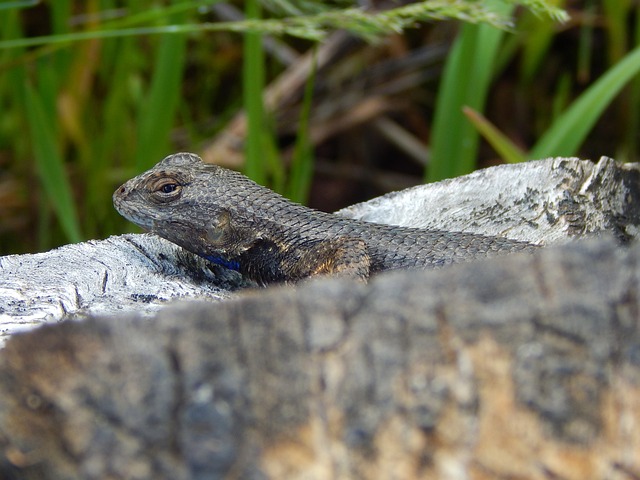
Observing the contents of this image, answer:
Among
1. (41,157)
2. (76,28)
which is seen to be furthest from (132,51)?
(41,157)

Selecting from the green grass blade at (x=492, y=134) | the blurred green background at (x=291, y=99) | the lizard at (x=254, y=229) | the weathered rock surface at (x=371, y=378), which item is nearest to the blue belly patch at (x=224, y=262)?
the lizard at (x=254, y=229)

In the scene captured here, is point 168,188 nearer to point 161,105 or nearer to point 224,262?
point 224,262

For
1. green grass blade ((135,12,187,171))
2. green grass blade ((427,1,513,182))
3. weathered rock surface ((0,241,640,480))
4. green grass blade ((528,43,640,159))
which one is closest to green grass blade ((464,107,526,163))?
green grass blade ((528,43,640,159))

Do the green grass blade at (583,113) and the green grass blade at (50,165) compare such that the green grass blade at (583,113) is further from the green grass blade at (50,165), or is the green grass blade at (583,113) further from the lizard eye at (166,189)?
the green grass blade at (50,165)

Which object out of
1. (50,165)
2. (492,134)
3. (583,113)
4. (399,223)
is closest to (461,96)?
(492,134)

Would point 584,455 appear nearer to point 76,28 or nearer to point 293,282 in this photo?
point 293,282

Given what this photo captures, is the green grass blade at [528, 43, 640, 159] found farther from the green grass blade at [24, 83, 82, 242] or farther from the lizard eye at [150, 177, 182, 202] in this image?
the green grass blade at [24, 83, 82, 242]
